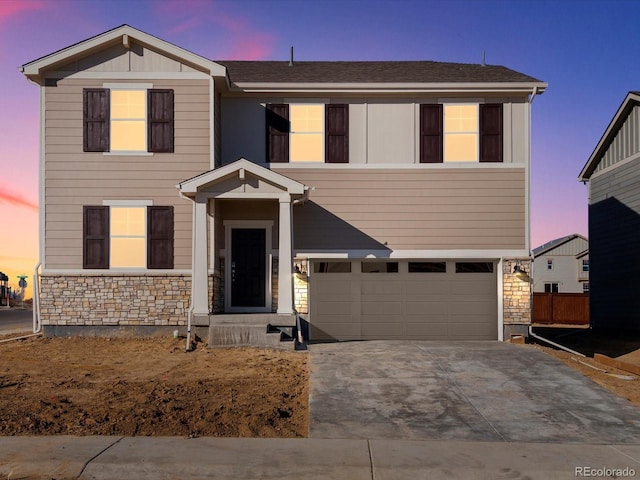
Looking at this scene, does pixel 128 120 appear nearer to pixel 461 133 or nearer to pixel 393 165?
pixel 393 165

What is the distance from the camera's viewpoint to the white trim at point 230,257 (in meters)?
15.3

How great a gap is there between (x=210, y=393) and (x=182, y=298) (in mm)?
5585

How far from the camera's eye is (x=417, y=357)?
12.6 metres

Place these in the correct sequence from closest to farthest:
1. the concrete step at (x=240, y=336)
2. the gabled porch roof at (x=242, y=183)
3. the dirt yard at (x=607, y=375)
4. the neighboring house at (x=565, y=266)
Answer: the dirt yard at (x=607, y=375), the concrete step at (x=240, y=336), the gabled porch roof at (x=242, y=183), the neighboring house at (x=565, y=266)

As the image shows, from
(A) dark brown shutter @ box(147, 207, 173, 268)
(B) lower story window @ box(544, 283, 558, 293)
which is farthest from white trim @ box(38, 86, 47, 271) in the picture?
(B) lower story window @ box(544, 283, 558, 293)

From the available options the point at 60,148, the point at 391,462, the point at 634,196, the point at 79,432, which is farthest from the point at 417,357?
the point at 634,196

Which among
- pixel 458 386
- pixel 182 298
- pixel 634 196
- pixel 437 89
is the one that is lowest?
pixel 458 386

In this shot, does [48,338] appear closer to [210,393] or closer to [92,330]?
[92,330]

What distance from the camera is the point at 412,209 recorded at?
15.5m

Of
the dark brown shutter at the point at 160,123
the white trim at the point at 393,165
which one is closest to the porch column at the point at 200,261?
the dark brown shutter at the point at 160,123

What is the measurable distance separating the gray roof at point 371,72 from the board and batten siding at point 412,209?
7.73 feet

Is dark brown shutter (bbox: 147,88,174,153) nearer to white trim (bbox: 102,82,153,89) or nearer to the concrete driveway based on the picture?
white trim (bbox: 102,82,153,89)

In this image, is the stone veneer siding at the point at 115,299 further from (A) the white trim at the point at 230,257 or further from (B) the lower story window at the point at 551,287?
(B) the lower story window at the point at 551,287

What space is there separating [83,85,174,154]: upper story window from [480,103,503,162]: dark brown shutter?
777cm
